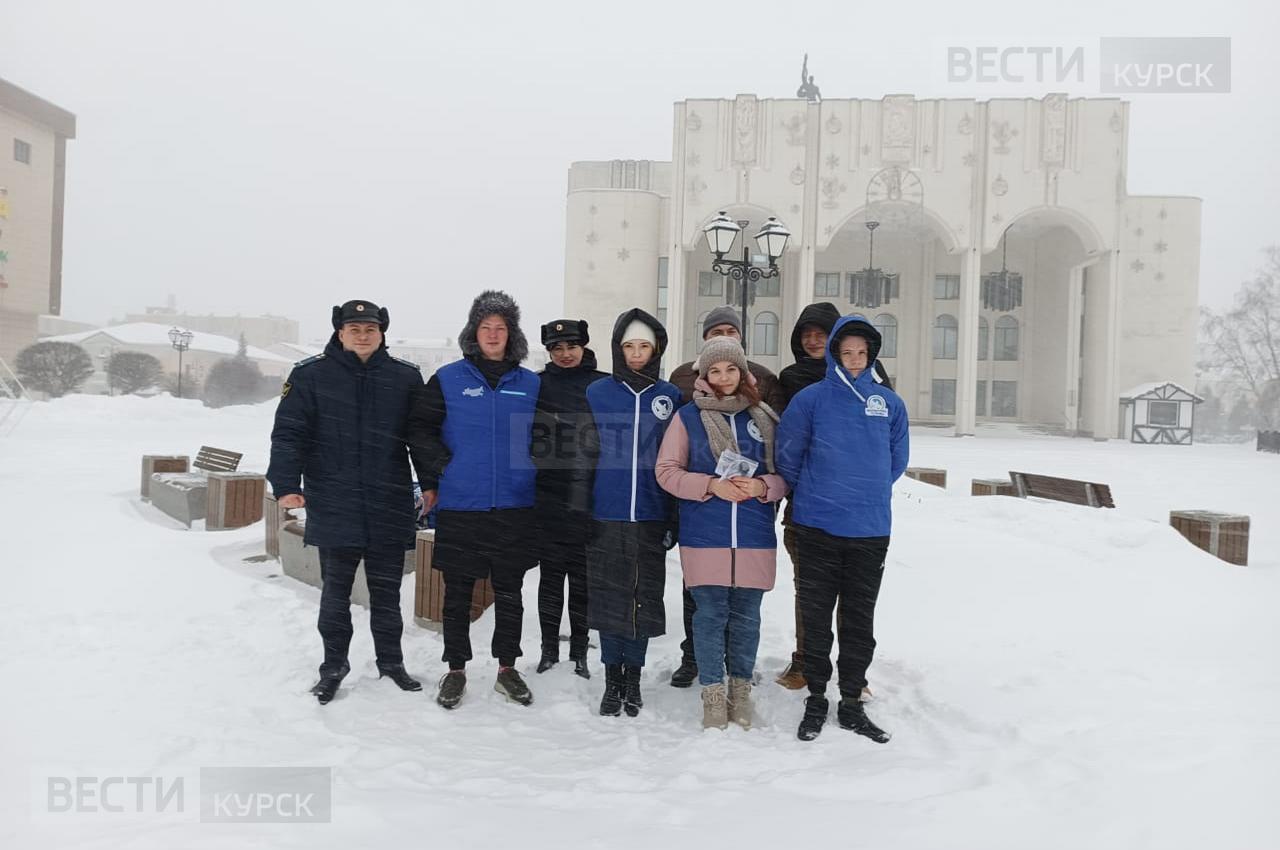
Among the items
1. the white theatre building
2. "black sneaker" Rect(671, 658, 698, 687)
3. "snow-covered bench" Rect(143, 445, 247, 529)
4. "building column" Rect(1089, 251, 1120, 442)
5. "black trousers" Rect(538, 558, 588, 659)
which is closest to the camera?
"black sneaker" Rect(671, 658, 698, 687)

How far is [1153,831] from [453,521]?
11.4 feet

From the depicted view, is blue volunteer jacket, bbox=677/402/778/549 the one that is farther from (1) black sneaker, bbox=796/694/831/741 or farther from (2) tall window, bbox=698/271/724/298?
(2) tall window, bbox=698/271/724/298

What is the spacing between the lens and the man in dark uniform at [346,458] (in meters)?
4.11

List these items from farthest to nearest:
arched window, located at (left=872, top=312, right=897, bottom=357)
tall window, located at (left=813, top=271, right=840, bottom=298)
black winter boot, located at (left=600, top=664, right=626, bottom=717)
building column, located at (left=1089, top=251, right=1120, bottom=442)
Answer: tall window, located at (left=813, top=271, right=840, bottom=298)
arched window, located at (left=872, top=312, right=897, bottom=357)
building column, located at (left=1089, top=251, right=1120, bottom=442)
black winter boot, located at (left=600, top=664, right=626, bottom=717)

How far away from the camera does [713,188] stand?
31.8 metres

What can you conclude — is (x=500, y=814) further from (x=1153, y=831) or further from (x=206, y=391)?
(x=206, y=391)

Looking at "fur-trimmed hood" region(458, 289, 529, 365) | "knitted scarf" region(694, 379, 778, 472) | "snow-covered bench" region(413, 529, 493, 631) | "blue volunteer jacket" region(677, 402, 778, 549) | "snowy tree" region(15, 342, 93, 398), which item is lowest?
"snow-covered bench" region(413, 529, 493, 631)

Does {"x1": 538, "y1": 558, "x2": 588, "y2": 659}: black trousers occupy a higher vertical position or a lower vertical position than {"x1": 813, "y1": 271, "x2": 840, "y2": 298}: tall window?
lower

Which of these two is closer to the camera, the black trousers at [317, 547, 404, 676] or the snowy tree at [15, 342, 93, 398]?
the black trousers at [317, 547, 404, 676]

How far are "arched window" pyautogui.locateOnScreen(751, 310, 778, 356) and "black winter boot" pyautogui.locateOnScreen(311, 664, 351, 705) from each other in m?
34.9

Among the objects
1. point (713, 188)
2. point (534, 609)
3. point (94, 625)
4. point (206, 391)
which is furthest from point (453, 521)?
point (206, 391)

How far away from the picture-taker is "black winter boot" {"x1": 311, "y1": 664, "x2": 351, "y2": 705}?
400 centimetres

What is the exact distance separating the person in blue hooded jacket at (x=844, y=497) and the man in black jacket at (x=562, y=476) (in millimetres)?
1187

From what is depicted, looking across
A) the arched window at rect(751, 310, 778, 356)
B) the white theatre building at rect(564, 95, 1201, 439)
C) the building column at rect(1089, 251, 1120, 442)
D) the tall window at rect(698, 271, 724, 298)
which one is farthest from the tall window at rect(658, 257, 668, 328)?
the building column at rect(1089, 251, 1120, 442)
